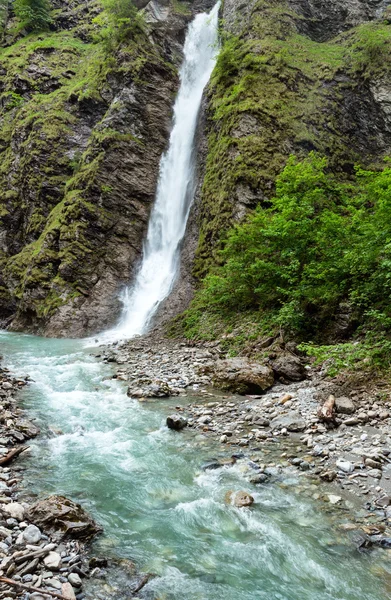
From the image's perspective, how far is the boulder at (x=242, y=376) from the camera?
8.52 metres

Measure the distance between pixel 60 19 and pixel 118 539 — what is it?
2033 inches

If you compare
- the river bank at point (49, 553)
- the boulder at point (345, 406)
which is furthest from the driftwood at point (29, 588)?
the boulder at point (345, 406)

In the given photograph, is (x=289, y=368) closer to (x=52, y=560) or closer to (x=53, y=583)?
(x=52, y=560)

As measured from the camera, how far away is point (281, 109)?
18516 millimetres

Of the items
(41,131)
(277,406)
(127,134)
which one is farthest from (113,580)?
(41,131)

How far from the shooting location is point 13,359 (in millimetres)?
12812

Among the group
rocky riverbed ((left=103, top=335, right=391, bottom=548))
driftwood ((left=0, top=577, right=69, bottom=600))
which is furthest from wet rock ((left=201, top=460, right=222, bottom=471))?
driftwood ((left=0, top=577, right=69, bottom=600))

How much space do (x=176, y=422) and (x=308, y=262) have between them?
6499 mm

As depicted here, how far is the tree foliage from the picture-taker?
8234 mm

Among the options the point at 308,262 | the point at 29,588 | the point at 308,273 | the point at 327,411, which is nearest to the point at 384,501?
the point at 327,411

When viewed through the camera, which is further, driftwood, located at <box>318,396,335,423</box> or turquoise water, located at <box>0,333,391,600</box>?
driftwood, located at <box>318,396,335,423</box>

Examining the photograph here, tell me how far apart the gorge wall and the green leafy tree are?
1200 centimetres

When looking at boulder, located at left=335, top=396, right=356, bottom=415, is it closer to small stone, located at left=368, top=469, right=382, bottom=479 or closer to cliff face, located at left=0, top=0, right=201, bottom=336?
small stone, located at left=368, top=469, right=382, bottom=479

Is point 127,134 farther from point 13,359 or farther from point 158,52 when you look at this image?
point 13,359
